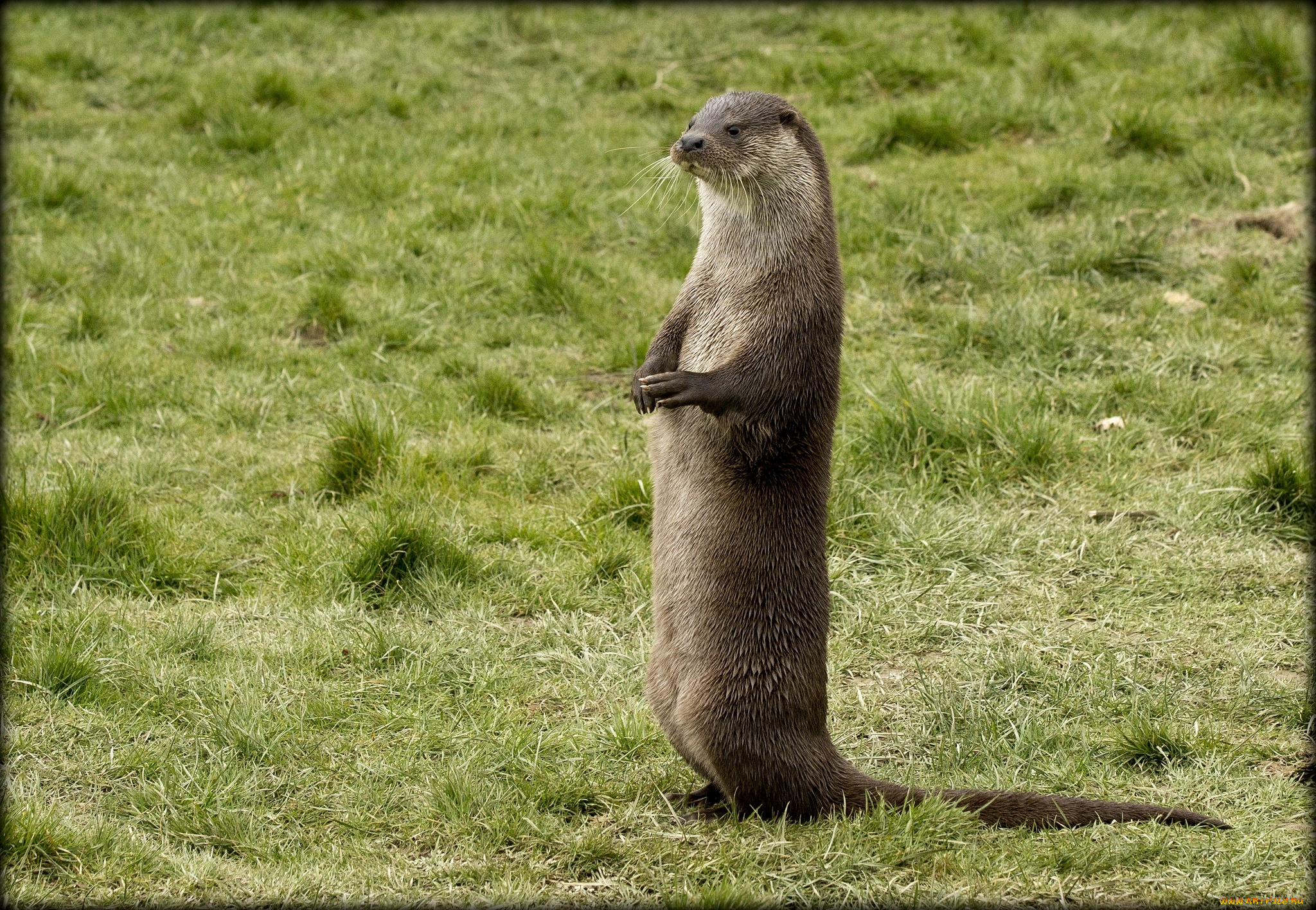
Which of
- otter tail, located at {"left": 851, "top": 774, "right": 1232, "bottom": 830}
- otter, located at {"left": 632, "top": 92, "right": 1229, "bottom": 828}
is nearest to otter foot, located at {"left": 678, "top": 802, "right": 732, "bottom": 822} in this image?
otter, located at {"left": 632, "top": 92, "right": 1229, "bottom": 828}

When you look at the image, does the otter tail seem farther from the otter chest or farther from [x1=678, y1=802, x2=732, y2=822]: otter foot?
the otter chest

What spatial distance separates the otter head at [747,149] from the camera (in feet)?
11.8

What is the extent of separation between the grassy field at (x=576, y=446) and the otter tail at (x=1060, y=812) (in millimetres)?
60

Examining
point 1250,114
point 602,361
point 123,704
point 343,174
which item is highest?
point 1250,114

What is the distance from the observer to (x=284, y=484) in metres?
5.27

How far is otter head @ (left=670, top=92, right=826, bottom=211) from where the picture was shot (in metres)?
3.58

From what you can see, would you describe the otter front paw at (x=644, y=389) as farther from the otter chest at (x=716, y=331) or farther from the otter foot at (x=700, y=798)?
the otter foot at (x=700, y=798)

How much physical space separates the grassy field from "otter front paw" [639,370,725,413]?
3.46ft

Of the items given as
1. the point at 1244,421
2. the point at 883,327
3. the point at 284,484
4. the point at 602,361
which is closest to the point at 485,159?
the point at 602,361

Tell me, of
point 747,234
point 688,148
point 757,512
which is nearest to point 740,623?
point 757,512

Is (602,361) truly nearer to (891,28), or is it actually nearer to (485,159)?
(485,159)

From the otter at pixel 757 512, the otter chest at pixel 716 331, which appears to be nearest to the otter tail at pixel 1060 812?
the otter at pixel 757 512

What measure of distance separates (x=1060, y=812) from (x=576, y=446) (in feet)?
8.94

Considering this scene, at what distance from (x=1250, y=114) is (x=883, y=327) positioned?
9.79ft
